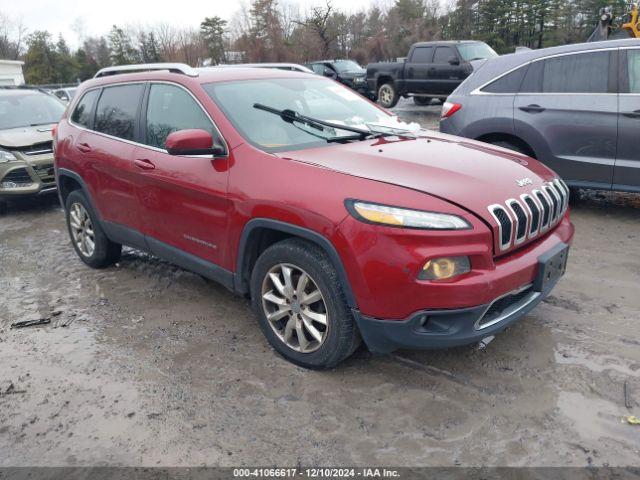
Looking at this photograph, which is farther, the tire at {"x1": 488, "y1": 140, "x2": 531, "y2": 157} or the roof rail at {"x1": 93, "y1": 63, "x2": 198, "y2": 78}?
the tire at {"x1": 488, "y1": 140, "x2": 531, "y2": 157}

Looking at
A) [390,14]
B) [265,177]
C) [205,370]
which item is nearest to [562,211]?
[265,177]

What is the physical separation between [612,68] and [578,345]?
3361mm

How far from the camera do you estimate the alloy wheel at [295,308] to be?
2943 mm

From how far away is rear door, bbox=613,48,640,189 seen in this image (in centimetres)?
503

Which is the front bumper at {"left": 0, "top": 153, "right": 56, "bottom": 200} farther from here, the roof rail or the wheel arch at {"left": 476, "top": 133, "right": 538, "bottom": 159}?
the wheel arch at {"left": 476, "top": 133, "right": 538, "bottom": 159}

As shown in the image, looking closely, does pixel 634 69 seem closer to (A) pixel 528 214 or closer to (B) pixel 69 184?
(A) pixel 528 214


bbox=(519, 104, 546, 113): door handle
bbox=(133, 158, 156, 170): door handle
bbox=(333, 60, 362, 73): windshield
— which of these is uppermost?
bbox=(333, 60, 362, 73): windshield

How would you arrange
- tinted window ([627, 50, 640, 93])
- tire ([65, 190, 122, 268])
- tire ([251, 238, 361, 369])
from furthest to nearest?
tinted window ([627, 50, 640, 93])
tire ([65, 190, 122, 268])
tire ([251, 238, 361, 369])

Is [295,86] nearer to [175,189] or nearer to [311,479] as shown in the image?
[175,189]

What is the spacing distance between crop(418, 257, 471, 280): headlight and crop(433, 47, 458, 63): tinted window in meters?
13.1

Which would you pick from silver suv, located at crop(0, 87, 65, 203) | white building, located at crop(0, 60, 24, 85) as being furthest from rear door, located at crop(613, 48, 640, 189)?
white building, located at crop(0, 60, 24, 85)

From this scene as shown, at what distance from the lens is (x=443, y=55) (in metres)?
14.5

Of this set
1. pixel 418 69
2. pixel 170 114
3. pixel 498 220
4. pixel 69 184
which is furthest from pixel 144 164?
pixel 418 69

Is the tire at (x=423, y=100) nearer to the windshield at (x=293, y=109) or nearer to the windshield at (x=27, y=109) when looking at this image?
the windshield at (x=27, y=109)
